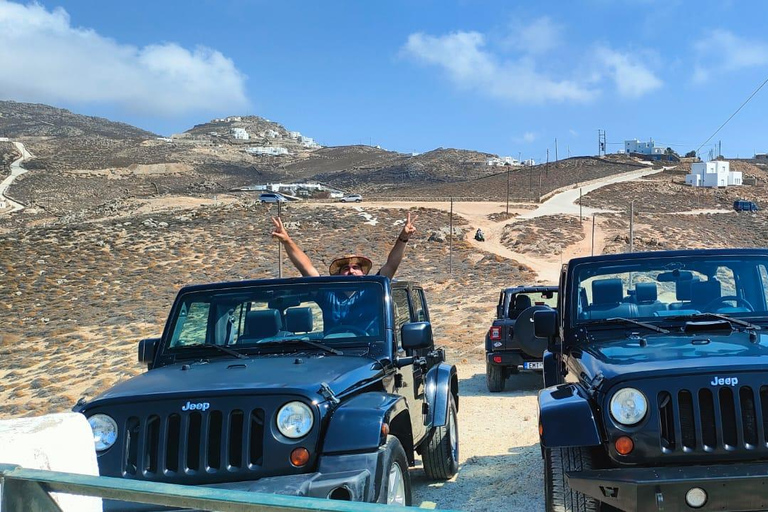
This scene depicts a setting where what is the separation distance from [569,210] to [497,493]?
170 ft

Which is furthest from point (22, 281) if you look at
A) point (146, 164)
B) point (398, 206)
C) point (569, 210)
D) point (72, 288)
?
point (146, 164)

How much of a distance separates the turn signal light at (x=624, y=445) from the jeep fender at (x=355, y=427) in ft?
3.85

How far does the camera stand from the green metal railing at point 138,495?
1999 mm

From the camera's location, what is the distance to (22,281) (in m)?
25.9

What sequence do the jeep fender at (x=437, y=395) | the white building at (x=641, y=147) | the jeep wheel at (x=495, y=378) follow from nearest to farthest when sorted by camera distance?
1. the jeep fender at (x=437, y=395)
2. the jeep wheel at (x=495, y=378)
3. the white building at (x=641, y=147)

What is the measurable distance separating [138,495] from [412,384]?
367cm

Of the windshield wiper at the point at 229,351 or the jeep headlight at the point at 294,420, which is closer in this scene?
the jeep headlight at the point at 294,420

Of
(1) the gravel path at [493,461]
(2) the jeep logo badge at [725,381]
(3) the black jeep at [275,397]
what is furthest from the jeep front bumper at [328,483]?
(2) the jeep logo badge at [725,381]

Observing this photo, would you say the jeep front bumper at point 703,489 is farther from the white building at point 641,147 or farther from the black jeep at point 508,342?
the white building at point 641,147

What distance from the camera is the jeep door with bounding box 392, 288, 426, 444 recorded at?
214 inches

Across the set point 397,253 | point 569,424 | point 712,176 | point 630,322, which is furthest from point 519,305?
point 712,176

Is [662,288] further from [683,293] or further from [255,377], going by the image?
[255,377]

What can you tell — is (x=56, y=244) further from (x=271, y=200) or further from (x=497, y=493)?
(x=497, y=493)

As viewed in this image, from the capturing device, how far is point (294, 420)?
3947 mm
